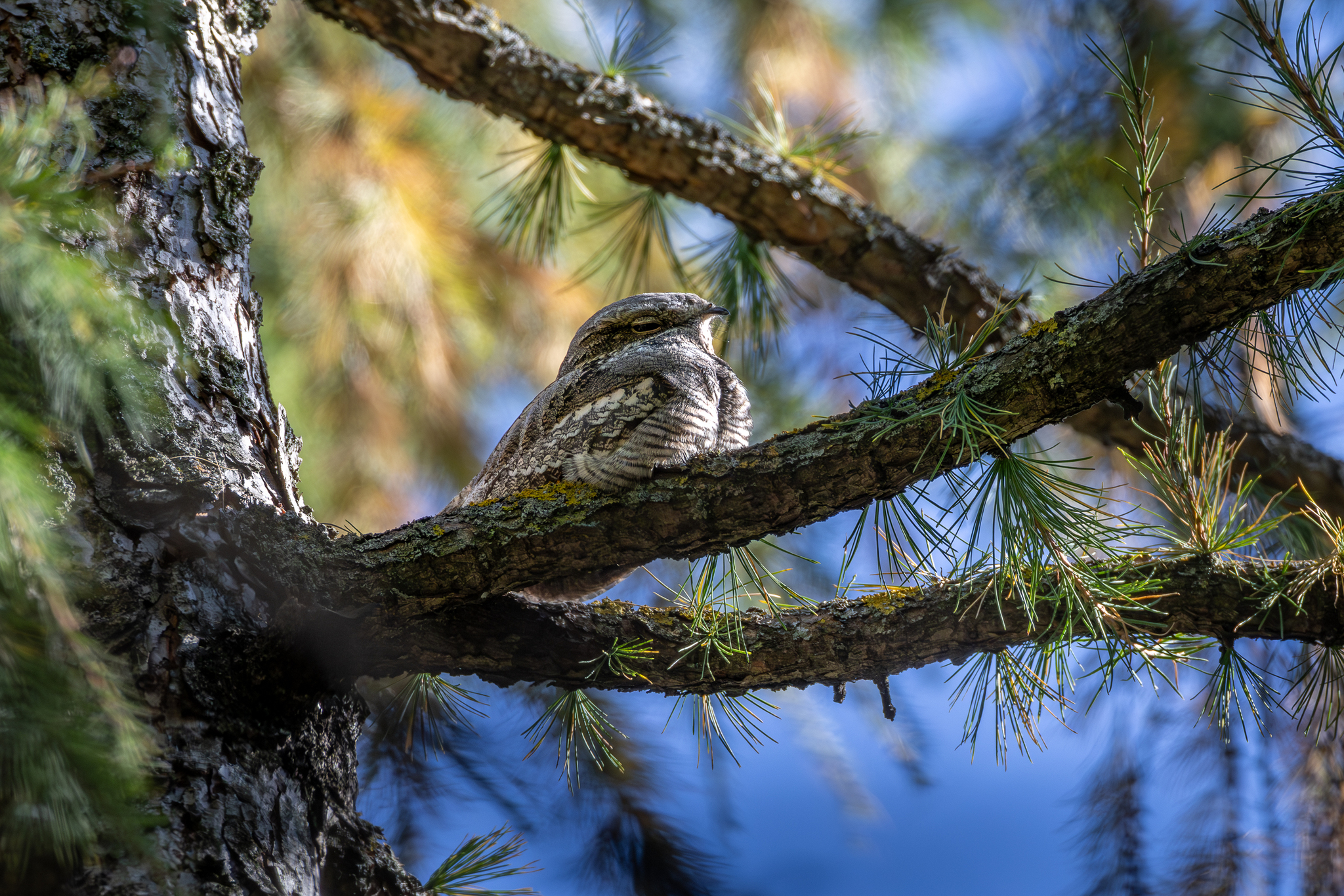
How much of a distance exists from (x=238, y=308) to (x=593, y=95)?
1282 millimetres

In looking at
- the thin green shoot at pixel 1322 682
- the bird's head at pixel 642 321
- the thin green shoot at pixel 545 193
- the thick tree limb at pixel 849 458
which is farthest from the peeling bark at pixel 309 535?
the thin green shoot at pixel 545 193

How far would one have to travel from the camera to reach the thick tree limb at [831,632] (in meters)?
1.74

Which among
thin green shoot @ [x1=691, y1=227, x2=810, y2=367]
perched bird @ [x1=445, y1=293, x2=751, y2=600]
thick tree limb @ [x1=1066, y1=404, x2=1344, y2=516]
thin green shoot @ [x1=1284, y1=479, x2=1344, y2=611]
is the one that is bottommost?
thin green shoot @ [x1=1284, y1=479, x2=1344, y2=611]

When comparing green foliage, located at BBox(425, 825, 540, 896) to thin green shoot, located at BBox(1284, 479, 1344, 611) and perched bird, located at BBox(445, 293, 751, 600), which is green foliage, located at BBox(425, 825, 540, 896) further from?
thin green shoot, located at BBox(1284, 479, 1344, 611)

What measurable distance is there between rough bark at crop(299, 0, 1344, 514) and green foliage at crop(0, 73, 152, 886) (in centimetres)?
171

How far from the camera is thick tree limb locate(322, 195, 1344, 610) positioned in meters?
1.36

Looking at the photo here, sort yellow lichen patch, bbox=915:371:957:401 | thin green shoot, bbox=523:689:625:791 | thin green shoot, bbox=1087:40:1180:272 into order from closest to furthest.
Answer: yellow lichen patch, bbox=915:371:957:401, thin green shoot, bbox=1087:40:1180:272, thin green shoot, bbox=523:689:625:791

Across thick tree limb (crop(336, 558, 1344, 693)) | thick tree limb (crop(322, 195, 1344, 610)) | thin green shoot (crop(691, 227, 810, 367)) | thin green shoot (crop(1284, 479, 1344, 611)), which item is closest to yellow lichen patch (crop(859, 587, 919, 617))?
thick tree limb (crop(336, 558, 1344, 693))

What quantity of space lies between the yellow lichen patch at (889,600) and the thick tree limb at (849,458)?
0.97 feet

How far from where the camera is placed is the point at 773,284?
314 cm

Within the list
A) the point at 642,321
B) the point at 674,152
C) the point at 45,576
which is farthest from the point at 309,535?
the point at 674,152

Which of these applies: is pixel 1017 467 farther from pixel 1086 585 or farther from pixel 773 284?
pixel 773 284

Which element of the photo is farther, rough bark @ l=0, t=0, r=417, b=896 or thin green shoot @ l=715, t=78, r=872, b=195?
thin green shoot @ l=715, t=78, r=872, b=195

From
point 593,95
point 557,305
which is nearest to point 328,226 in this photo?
point 557,305
